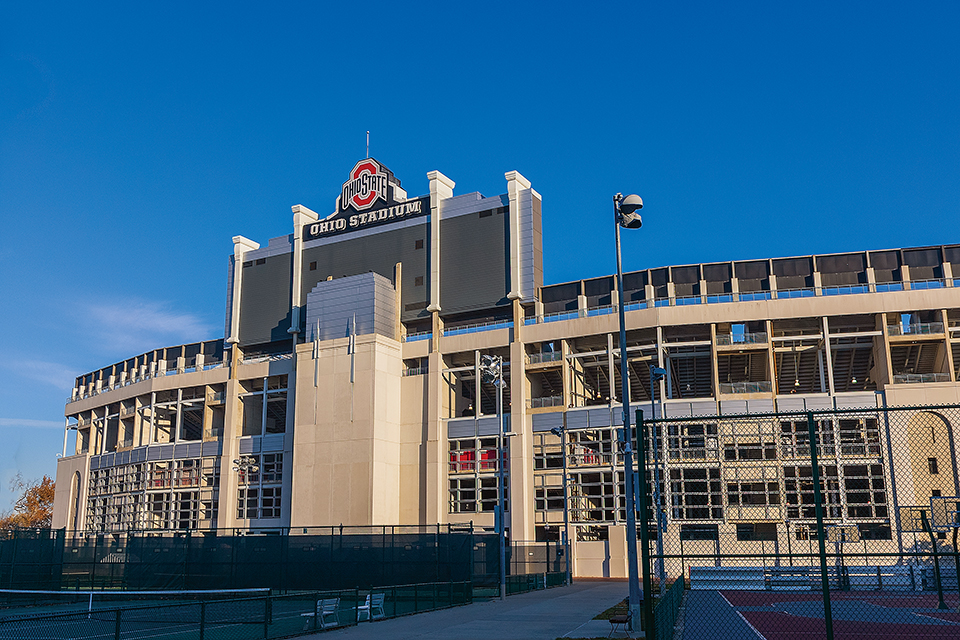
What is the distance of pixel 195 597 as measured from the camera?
124 ft

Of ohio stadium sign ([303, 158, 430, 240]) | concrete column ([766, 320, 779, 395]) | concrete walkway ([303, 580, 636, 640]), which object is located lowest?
concrete walkway ([303, 580, 636, 640])

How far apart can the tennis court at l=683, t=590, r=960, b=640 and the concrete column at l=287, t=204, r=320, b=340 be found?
51.1 metres

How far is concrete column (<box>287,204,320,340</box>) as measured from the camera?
250ft

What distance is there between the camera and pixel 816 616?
23672 millimetres

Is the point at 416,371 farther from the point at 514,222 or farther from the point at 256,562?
the point at 256,562

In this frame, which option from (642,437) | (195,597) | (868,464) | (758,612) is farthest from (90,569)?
(868,464)

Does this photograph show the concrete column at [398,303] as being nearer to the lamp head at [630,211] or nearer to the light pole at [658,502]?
the light pole at [658,502]

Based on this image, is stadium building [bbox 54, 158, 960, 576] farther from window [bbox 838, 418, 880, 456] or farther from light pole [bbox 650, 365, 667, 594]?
light pole [bbox 650, 365, 667, 594]

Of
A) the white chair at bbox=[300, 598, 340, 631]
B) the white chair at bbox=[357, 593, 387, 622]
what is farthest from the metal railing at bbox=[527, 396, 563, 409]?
the white chair at bbox=[300, 598, 340, 631]

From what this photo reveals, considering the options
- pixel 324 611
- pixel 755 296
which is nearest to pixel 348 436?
pixel 755 296

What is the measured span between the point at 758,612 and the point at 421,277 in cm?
5004

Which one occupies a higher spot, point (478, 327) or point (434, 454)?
point (478, 327)

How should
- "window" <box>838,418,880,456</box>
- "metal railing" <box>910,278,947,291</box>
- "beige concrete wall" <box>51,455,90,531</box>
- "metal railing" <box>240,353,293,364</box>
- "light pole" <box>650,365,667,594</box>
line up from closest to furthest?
"light pole" <box>650,365,667,594</box> < "window" <box>838,418,880,456</box> < "metal railing" <box>910,278,947,291</box> < "metal railing" <box>240,353,293,364</box> < "beige concrete wall" <box>51,455,90,531</box>

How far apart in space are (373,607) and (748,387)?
4130cm
